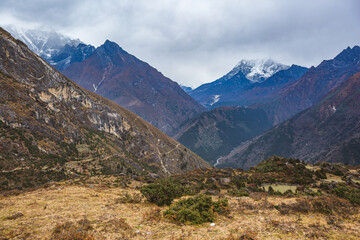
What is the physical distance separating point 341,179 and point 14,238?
32079 mm

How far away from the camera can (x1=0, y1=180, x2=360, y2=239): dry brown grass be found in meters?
10.2

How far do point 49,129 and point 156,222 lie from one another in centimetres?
5484

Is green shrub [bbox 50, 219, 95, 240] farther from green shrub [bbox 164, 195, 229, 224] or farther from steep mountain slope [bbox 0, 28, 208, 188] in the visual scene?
steep mountain slope [bbox 0, 28, 208, 188]

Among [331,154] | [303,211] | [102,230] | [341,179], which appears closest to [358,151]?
[331,154]

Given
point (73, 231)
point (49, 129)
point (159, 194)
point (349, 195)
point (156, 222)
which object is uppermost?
point (49, 129)

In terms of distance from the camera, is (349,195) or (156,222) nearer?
(156,222)

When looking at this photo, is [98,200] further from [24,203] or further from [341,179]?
[341,179]

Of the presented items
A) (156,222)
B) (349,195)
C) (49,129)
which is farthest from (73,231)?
(49,129)

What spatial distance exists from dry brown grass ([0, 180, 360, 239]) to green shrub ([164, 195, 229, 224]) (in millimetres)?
477

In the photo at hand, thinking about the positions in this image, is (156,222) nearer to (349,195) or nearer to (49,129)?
(349,195)

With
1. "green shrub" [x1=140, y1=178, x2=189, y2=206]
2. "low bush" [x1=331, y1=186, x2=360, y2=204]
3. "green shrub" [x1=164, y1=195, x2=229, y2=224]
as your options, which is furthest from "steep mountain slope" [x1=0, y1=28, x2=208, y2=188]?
"low bush" [x1=331, y1=186, x2=360, y2=204]

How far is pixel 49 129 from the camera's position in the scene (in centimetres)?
5409

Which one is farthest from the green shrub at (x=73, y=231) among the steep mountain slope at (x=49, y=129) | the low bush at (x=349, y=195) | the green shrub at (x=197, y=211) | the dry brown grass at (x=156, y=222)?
the steep mountain slope at (x=49, y=129)

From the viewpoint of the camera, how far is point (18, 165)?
3447cm
